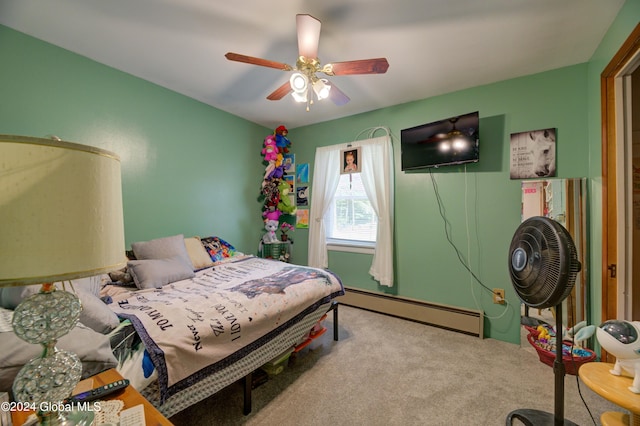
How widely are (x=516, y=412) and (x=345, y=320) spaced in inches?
64.7

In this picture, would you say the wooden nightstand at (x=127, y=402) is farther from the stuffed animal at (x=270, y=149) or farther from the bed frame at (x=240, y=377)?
the stuffed animal at (x=270, y=149)

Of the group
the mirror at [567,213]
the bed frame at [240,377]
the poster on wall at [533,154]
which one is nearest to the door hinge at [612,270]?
the mirror at [567,213]

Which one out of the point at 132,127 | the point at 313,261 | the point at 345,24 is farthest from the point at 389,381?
the point at 132,127

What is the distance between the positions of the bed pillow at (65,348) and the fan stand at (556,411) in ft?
6.60

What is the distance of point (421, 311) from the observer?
278cm

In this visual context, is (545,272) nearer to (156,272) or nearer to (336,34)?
(336,34)

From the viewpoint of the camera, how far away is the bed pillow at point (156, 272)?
6.31ft

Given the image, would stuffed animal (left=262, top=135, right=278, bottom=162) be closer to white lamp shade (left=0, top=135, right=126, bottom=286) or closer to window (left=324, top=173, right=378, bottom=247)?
window (left=324, top=173, right=378, bottom=247)

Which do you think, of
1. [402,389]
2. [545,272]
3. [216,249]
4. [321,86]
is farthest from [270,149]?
[545,272]

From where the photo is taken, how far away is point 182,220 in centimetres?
286

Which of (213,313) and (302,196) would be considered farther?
(302,196)

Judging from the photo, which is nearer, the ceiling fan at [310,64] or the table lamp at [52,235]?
the table lamp at [52,235]

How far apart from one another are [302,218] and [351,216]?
0.79m

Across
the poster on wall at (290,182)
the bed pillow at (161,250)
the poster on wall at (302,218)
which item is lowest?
the bed pillow at (161,250)
